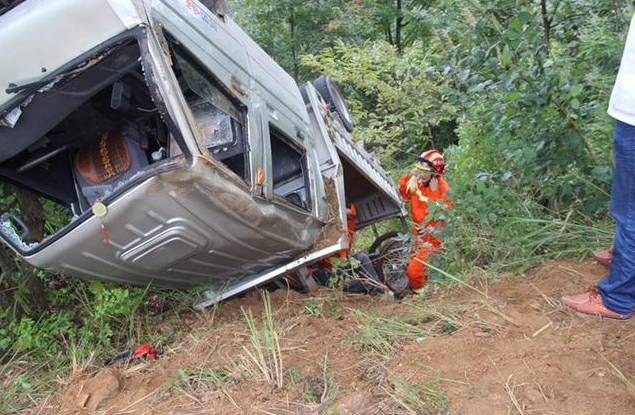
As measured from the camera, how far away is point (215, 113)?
12.5 feet

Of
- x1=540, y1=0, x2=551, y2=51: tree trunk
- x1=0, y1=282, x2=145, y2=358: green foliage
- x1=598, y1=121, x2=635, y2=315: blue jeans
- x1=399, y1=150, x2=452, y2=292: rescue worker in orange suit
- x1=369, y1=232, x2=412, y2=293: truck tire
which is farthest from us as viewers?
x1=369, y1=232, x2=412, y2=293: truck tire

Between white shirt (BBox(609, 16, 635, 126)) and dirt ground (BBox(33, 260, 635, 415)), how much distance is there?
3.20ft

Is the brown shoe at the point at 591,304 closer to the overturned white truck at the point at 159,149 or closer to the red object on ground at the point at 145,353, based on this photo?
the overturned white truck at the point at 159,149

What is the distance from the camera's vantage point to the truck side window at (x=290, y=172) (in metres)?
4.35

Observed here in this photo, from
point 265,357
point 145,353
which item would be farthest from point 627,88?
point 145,353

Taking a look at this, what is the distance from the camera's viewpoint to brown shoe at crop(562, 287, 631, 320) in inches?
114

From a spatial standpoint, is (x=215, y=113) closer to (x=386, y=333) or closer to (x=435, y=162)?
(x=386, y=333)

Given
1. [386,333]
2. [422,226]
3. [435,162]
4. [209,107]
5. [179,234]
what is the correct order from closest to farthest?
[386,333], [179,234], [209,107], [422,226], [435,162]

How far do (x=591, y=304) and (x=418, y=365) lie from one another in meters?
0.91

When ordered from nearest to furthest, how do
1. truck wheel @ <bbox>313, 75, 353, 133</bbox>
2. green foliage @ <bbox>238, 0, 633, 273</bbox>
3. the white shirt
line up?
the white shirt → green foliage @ <bbox>238, 0, 633, 273</bbox> → truck wheel @ <bbox>313, 75, 353, 133</bbox>

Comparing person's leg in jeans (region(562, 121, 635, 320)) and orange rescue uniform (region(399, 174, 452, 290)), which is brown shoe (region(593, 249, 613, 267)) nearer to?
person's leg in jeans (region(562, 121, 635, 320))

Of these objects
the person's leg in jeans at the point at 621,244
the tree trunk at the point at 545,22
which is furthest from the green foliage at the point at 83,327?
the tree trunk at the point at 545,22

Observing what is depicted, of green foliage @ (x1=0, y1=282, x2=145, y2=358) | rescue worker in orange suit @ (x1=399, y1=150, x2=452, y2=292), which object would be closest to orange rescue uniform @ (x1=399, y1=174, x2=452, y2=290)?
rescue worker in orange suit @ (x1=399, y1=150, x2=452, y2=292)

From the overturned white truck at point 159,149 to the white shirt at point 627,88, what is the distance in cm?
188
